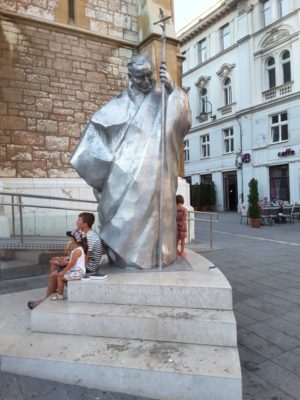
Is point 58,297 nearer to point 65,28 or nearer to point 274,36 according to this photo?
point 65,28

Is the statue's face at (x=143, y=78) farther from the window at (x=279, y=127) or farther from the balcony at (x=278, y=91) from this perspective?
the balcony at (x=278, y=91)

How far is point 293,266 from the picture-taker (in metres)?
6.38

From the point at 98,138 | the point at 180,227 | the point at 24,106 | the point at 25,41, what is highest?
the point at 25,41

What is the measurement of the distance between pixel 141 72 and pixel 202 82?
23.3 meters

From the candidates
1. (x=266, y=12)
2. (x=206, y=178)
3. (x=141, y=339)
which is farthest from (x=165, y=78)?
(x=206, y=178)

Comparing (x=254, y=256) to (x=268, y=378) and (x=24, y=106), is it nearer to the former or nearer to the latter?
(x=268, y=378)

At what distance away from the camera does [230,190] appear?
76.4 ft

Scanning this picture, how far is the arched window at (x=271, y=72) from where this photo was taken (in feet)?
65.6

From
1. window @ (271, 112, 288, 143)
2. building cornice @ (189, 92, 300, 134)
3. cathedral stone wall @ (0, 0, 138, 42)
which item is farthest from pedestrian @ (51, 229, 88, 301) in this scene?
window @ (271, 112, 288, 143)

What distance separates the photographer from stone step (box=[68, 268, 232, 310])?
2.83 metres

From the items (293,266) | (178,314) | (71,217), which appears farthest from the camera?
(71,217)

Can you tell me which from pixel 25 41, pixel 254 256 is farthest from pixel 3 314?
pixel 25 41

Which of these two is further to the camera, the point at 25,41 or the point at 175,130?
the point at 25,41

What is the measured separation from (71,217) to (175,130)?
5.17 m
